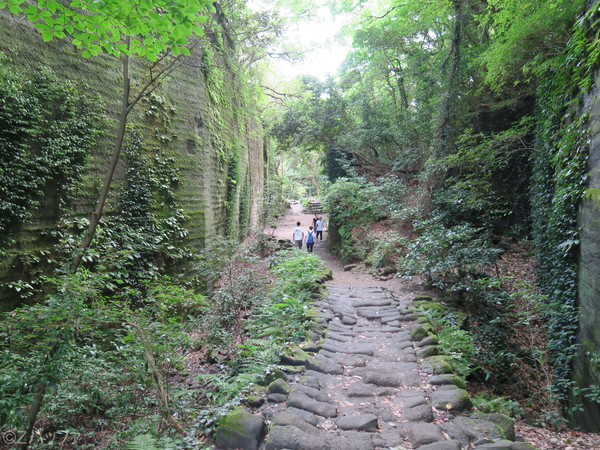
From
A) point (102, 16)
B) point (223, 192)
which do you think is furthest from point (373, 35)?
point (102, 16)

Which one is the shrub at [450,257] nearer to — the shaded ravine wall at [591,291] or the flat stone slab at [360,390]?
the shaded ravine wall at [591,291]

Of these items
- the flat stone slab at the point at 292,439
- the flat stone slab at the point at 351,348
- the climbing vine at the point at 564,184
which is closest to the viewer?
the flat stone slab at the point at 292,439

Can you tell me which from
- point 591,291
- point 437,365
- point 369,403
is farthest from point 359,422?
point 591,291

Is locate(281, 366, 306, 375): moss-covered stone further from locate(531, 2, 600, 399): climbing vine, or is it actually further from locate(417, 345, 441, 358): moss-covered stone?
locate(531, 2, 600, 399): climbing vine

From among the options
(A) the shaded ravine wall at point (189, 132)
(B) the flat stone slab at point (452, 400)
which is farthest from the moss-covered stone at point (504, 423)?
(A) the shaded ravine wall at point (189, 132)

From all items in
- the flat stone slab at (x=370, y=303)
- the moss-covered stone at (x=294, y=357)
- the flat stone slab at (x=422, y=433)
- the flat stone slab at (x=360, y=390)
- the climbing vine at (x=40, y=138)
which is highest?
the climbing vine at (x=40, y=138)

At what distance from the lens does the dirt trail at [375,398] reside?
2.83 metres

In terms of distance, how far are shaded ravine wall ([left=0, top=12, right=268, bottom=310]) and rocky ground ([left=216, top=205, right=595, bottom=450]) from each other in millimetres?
4205

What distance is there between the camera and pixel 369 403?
3527 millimetres

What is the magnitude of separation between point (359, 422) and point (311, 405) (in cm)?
53

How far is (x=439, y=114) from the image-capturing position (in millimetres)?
10461

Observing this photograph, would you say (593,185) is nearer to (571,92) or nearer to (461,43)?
(571,92)

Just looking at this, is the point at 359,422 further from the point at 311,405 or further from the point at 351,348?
the point at 351,348

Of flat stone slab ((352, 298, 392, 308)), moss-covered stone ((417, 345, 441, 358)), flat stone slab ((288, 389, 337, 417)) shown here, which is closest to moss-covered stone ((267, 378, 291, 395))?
flat stone slab ((288, 389, 337, 417))
